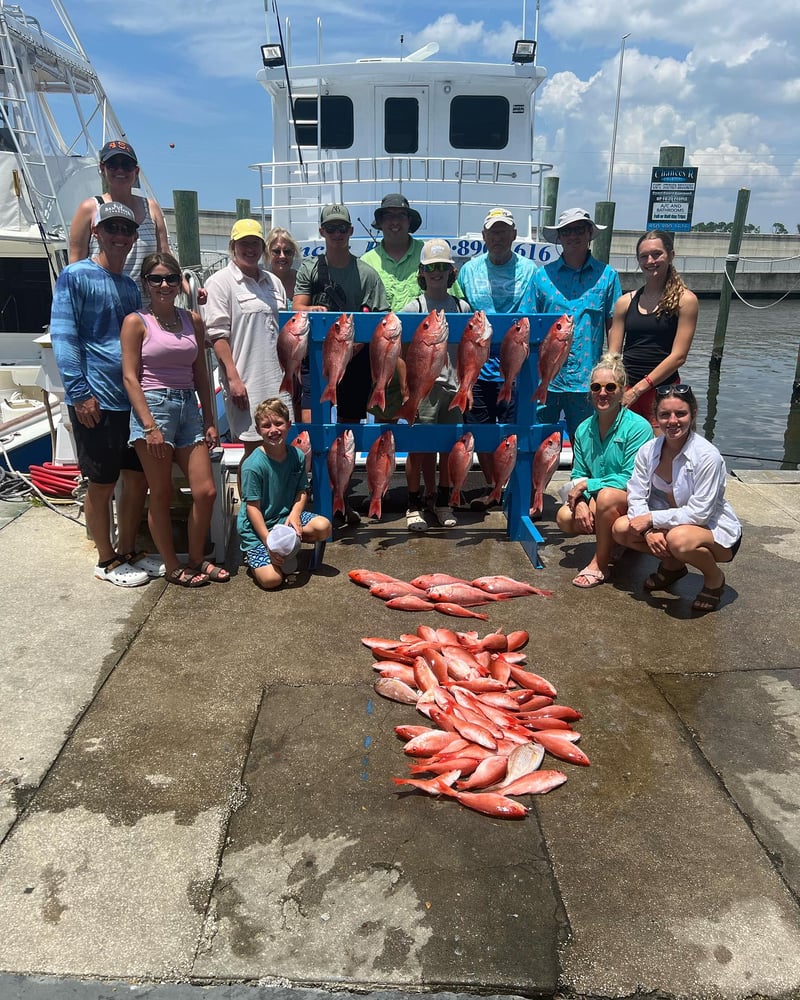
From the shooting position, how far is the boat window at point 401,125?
11.3 metres

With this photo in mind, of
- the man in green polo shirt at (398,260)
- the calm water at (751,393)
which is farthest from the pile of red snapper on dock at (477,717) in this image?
the calm water at (751,393)

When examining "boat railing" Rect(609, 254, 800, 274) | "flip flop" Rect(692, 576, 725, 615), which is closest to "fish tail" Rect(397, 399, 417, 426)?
"flip flop" Rect(692, 576, 725, 615)

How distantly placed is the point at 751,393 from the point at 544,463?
14417 mm

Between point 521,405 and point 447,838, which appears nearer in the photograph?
point 447,838

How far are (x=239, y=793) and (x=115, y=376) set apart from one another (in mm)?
2479

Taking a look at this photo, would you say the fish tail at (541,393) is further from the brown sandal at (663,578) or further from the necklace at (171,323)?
the necklace at (171,323)

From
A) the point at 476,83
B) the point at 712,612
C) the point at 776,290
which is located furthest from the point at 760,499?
the point at 776,290

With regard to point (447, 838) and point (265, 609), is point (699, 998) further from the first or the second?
point (265, 609)

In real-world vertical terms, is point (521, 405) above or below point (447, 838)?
above

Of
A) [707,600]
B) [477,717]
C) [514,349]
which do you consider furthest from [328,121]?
[477,717]

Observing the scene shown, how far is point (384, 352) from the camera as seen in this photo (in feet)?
14.7

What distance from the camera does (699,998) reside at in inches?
76.7

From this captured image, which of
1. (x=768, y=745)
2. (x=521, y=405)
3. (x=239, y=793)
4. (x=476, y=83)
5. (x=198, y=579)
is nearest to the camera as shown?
(x=239, y=793)

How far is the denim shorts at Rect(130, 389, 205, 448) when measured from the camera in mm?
4105
